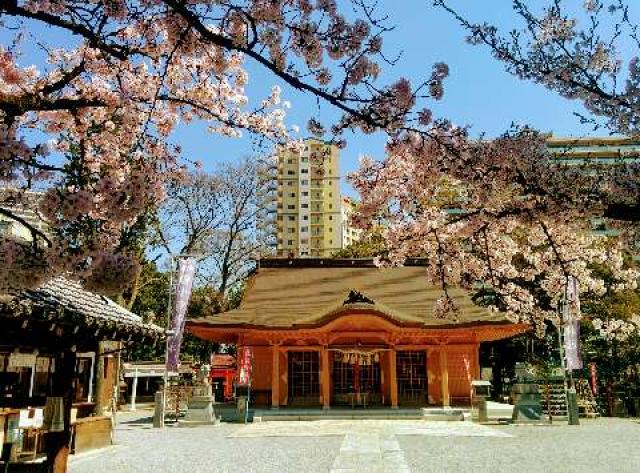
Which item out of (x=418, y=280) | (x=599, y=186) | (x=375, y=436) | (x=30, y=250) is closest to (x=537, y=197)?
(x=599, y=186)

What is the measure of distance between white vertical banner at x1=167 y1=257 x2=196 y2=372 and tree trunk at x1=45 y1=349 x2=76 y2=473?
378 inches

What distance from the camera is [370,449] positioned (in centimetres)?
1087

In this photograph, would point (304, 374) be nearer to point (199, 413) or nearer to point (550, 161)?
point (199, 413)

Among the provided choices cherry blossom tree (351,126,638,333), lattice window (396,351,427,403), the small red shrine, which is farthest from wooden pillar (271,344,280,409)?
the small red shrine

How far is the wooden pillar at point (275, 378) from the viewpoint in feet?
63.6

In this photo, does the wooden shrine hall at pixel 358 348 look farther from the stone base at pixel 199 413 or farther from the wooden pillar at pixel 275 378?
the stone base at pixel 199 413

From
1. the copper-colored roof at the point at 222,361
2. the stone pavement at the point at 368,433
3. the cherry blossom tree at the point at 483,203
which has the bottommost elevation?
the stone pavement at the point at 368,433

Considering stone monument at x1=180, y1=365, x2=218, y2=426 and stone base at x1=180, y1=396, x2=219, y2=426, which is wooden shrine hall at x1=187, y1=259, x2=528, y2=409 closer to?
stone monument at x1=180, y1=365, x2=218, y2=426

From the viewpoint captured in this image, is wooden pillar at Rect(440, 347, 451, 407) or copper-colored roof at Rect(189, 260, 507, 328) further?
wooden pillar at Rect(440, 347, 451, 407)

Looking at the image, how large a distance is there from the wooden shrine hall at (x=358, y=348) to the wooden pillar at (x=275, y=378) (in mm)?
36

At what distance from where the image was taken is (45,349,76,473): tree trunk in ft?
23.6

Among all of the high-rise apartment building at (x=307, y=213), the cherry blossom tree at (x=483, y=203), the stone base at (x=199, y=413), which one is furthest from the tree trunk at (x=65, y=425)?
the high-rise apartment building at (x=307, y=213)

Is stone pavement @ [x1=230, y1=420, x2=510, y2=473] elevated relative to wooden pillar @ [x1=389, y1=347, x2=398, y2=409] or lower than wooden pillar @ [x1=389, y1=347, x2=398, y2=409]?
lower

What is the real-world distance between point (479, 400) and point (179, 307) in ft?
36.2
